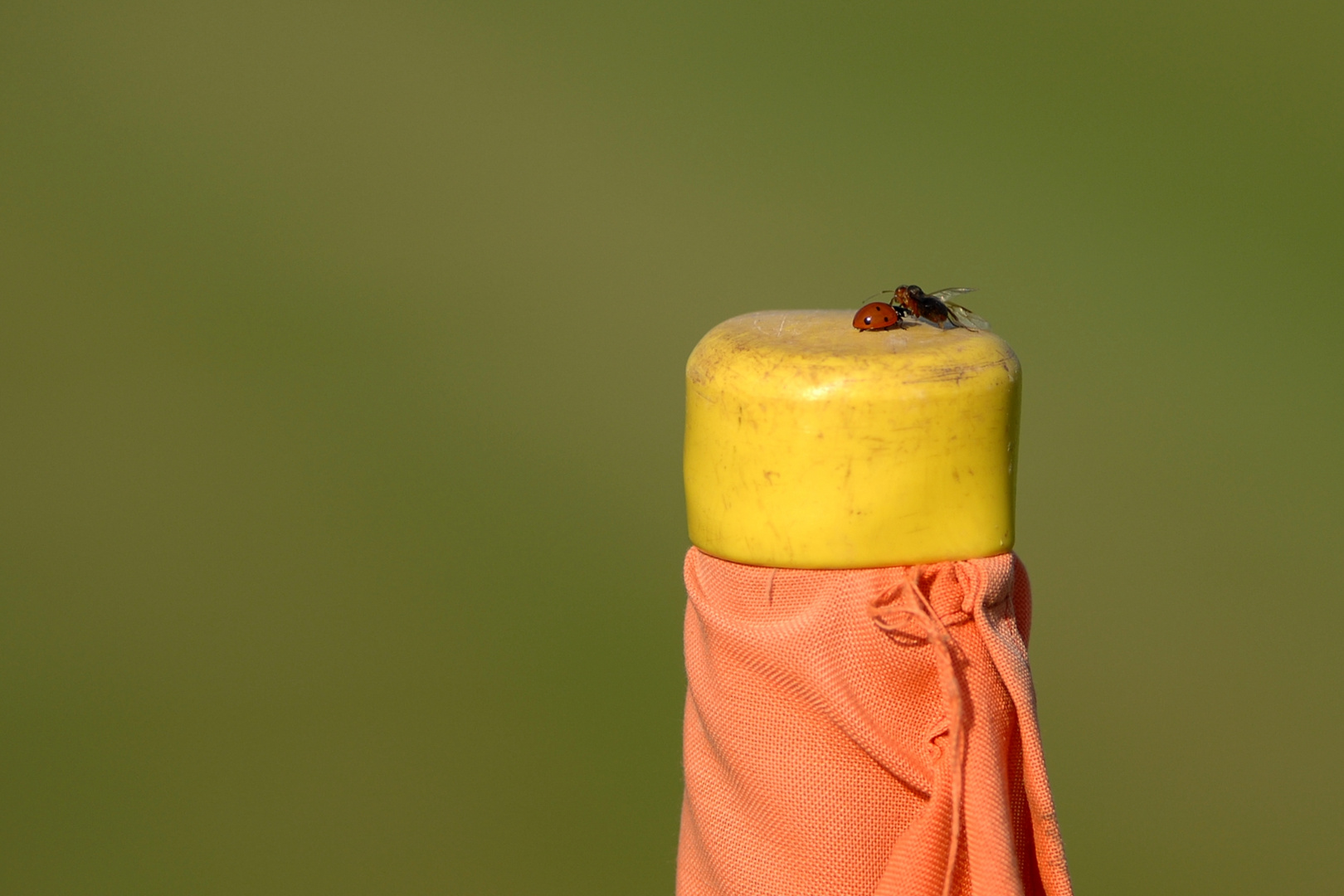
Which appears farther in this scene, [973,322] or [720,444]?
[973,322]

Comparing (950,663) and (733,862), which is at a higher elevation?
(950,663)

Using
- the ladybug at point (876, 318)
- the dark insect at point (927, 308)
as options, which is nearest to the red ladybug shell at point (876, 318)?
the ladybug at point (876, 318)

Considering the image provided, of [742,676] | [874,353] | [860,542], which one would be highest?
[874,353]

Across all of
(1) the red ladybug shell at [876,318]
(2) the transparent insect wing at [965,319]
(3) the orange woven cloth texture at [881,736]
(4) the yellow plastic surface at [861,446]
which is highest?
(1) the red ladybug shell at [876,318]

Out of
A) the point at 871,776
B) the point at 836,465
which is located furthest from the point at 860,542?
the point at 871,776

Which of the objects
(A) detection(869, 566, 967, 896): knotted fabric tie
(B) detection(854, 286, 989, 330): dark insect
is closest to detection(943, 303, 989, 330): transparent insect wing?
(B) detection(854, 286, 989, 330): dark insect

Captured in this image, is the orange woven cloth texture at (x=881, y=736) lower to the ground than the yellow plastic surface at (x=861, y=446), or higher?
lower

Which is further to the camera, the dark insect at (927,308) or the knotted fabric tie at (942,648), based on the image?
the dark insect at (927,308)

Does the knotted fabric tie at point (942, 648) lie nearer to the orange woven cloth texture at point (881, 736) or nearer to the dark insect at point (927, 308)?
the orange woven cloth texture at point (881, 736)

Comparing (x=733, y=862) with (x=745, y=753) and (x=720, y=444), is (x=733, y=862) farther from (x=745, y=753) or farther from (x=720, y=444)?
(x=720, y=444)
